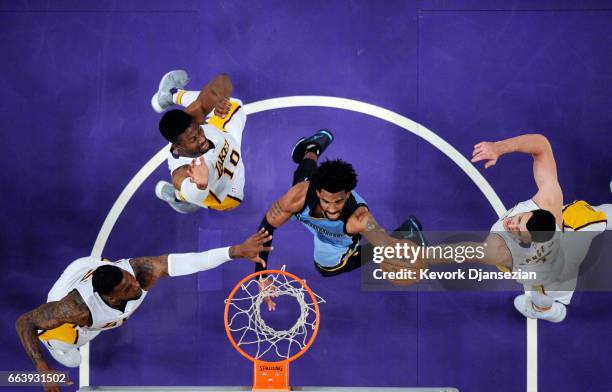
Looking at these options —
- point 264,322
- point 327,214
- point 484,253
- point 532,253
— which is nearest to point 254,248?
point 264,322

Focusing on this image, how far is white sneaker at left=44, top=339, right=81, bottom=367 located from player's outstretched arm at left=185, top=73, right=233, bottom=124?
223 centimetres

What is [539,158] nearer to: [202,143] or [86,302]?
[202,143]

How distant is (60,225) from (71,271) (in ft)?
1.54

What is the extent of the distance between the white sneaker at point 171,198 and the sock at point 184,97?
2.37 ft

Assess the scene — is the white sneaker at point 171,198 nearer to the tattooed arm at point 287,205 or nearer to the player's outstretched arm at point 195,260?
the player's outstretched arm at point 195,260

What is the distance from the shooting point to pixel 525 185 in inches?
239

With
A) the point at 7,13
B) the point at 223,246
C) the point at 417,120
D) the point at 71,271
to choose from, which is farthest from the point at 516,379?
the point at 7,13

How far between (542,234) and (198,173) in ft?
9.66

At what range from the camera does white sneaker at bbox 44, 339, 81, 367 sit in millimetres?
5828

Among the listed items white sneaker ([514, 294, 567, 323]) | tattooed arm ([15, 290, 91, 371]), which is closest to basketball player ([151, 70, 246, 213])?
tattooed arm ([15, 290, 91, 371])

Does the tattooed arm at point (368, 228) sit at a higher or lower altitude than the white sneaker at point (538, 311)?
higher

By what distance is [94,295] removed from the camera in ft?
18.8

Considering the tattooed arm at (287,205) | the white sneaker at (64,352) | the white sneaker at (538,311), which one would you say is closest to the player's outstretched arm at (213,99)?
the tattooed arm at (287,205)

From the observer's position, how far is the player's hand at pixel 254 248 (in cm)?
602
